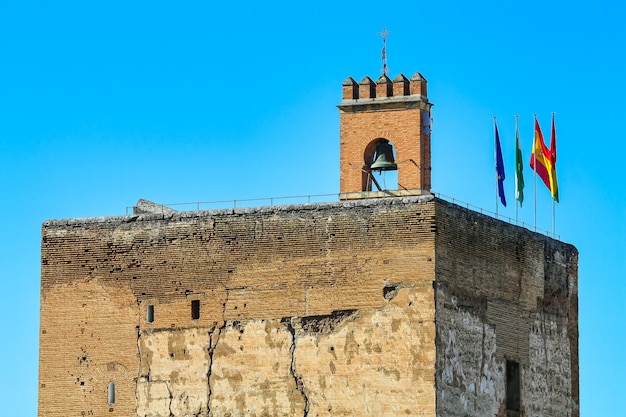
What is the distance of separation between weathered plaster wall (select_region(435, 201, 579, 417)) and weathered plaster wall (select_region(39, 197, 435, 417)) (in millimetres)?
619

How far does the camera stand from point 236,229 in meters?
46.1

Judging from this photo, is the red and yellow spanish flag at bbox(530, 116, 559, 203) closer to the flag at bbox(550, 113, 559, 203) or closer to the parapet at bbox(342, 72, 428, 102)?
the flag at bbox(550, 113, 559, 203)

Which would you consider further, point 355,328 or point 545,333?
point 545,333

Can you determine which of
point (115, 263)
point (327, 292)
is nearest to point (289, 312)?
point (327, 292)

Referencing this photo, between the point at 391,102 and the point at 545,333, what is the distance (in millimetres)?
5480

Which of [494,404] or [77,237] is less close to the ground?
[77,237]

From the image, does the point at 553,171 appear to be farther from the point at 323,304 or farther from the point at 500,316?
the point at 323,304

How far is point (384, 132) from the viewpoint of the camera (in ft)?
154

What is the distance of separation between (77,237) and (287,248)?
4323mm

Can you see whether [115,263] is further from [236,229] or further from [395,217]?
[395,217]

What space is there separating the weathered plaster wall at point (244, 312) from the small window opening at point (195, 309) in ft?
0.30

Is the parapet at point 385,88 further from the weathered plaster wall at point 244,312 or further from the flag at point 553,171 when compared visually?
the flag at point 553,171

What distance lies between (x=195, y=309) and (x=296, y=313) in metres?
2.08

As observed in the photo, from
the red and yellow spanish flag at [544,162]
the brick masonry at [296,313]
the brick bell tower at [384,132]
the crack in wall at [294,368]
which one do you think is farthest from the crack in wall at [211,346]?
the red and yellow spanish flag at [544,162]
